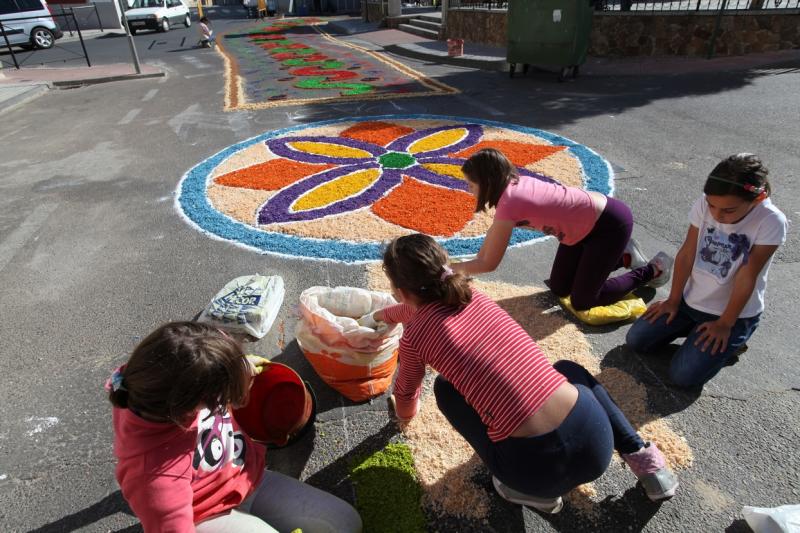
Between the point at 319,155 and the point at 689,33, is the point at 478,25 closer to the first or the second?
the point at 689,33

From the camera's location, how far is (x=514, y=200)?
281cm

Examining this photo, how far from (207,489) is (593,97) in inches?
366

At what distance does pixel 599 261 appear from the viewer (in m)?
3.13

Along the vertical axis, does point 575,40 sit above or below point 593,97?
above

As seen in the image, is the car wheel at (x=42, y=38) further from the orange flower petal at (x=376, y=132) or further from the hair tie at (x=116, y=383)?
the hair tie at (x=116, y=383)

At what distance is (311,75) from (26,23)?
15.0m

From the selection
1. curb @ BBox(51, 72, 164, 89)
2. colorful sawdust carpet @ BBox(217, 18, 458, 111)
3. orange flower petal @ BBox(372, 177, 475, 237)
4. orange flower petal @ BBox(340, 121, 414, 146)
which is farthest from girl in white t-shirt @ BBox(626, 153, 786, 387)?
curb @ BBox(51, 72, 164, 89)

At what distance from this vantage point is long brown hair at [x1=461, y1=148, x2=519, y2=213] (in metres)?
2.79

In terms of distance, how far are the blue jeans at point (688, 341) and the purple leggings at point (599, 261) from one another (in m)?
0.36

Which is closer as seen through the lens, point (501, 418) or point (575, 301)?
point (501, 418)

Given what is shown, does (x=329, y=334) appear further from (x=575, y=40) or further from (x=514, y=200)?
(x=575, y=40)

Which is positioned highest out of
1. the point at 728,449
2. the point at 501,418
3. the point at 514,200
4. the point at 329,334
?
the point at 514,200

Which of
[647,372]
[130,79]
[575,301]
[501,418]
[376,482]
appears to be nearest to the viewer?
[501,418]

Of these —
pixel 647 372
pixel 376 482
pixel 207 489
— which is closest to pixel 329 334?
pixel 376 482
